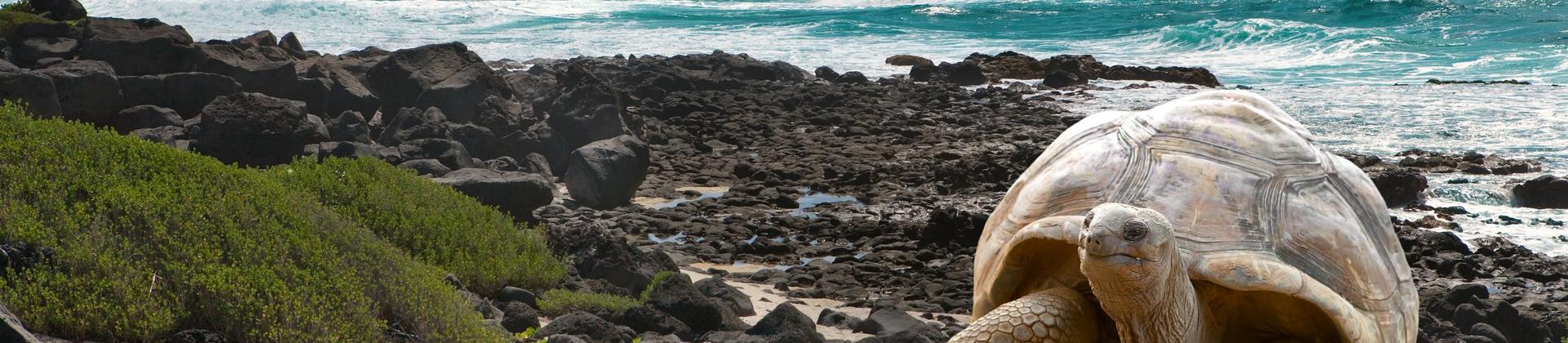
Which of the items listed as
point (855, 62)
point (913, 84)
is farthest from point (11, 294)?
point (855, 62)

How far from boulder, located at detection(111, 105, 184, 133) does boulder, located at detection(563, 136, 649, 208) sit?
3696mm

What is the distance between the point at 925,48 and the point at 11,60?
69.5 feet

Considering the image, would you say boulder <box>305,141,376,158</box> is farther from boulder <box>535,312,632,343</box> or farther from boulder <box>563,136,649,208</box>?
boulder <box>535,312,632,343</box>

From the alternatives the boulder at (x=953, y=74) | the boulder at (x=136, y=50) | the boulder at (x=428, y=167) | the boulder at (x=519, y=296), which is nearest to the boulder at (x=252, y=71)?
the boulder at (x=136, y=50)

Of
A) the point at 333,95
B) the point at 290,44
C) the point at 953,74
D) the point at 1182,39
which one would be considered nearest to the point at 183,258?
the point at 333,95

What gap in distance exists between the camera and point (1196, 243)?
3.22 meters

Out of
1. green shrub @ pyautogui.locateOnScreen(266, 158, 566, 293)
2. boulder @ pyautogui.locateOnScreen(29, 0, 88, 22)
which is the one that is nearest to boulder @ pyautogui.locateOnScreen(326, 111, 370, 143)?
green shrub @ pyautogui.locateOnScreen(266, 158, 566, 293)

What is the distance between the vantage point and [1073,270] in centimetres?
350

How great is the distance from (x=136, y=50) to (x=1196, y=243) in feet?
42.8

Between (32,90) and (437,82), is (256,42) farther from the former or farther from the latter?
(32,90)

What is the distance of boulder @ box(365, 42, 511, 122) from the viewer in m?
13.9

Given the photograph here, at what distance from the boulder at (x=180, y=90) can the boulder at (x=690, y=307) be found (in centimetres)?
798

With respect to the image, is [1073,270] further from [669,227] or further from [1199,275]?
[669,227]

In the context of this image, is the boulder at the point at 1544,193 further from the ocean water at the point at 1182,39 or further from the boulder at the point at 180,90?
the boulder at the point at 180,90
